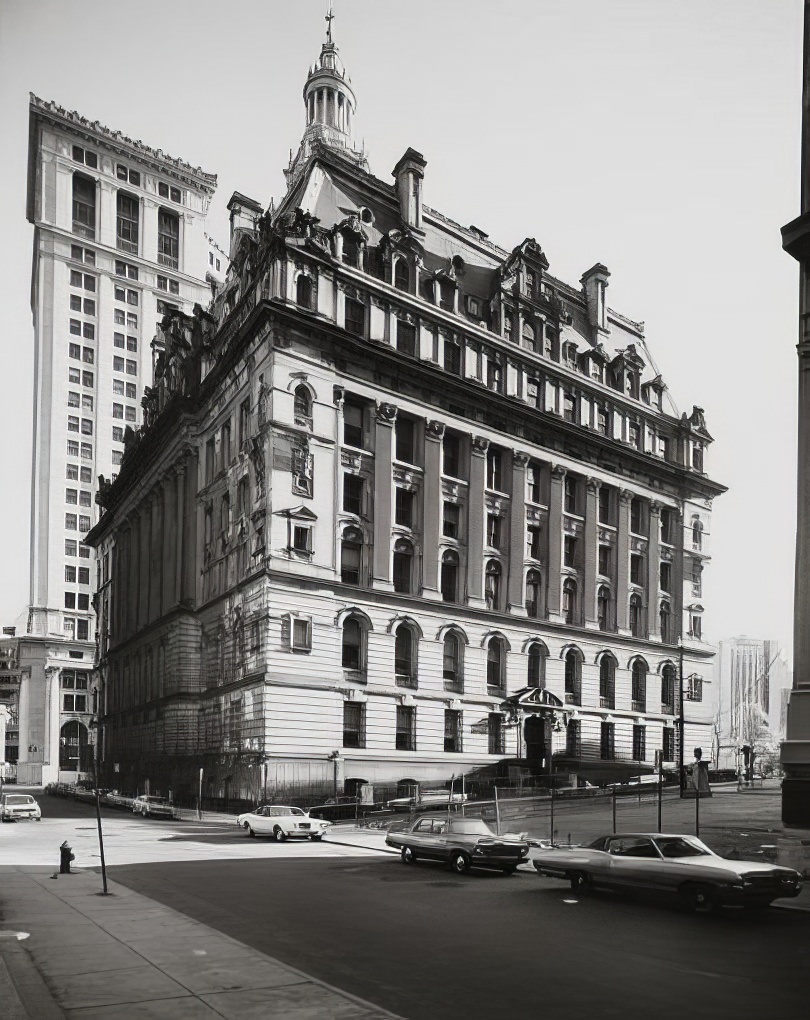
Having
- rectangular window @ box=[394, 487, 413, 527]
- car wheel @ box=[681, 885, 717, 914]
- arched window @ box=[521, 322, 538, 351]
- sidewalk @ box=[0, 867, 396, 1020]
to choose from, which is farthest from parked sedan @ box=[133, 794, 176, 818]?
car wheel @ box=[681, 885, 717, 914]

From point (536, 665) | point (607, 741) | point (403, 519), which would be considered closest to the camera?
point (403, 519)

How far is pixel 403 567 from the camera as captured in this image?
2195 inches

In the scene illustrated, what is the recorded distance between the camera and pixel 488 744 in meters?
57.4

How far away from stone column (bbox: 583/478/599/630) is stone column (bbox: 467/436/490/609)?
31.6ft

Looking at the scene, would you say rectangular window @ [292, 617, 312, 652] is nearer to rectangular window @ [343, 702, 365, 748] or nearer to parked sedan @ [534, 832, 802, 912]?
rectangular window @ [343, 702, 365, 748]

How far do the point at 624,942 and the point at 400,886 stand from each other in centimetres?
793

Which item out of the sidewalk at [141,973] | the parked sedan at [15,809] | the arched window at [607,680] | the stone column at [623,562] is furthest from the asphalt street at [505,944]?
the stone column at [623,562]

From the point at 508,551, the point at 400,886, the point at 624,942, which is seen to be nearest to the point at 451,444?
the point at 508,551

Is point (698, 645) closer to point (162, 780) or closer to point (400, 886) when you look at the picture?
point (162, 780)

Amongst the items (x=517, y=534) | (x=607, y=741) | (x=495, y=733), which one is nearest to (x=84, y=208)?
(x=517, y=534)

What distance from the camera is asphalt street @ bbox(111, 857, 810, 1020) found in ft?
37.2

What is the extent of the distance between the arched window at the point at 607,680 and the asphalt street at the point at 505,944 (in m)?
43.5

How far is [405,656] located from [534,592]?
38.8 feet

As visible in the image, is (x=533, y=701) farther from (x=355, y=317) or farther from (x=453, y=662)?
(x=355, y=317)
